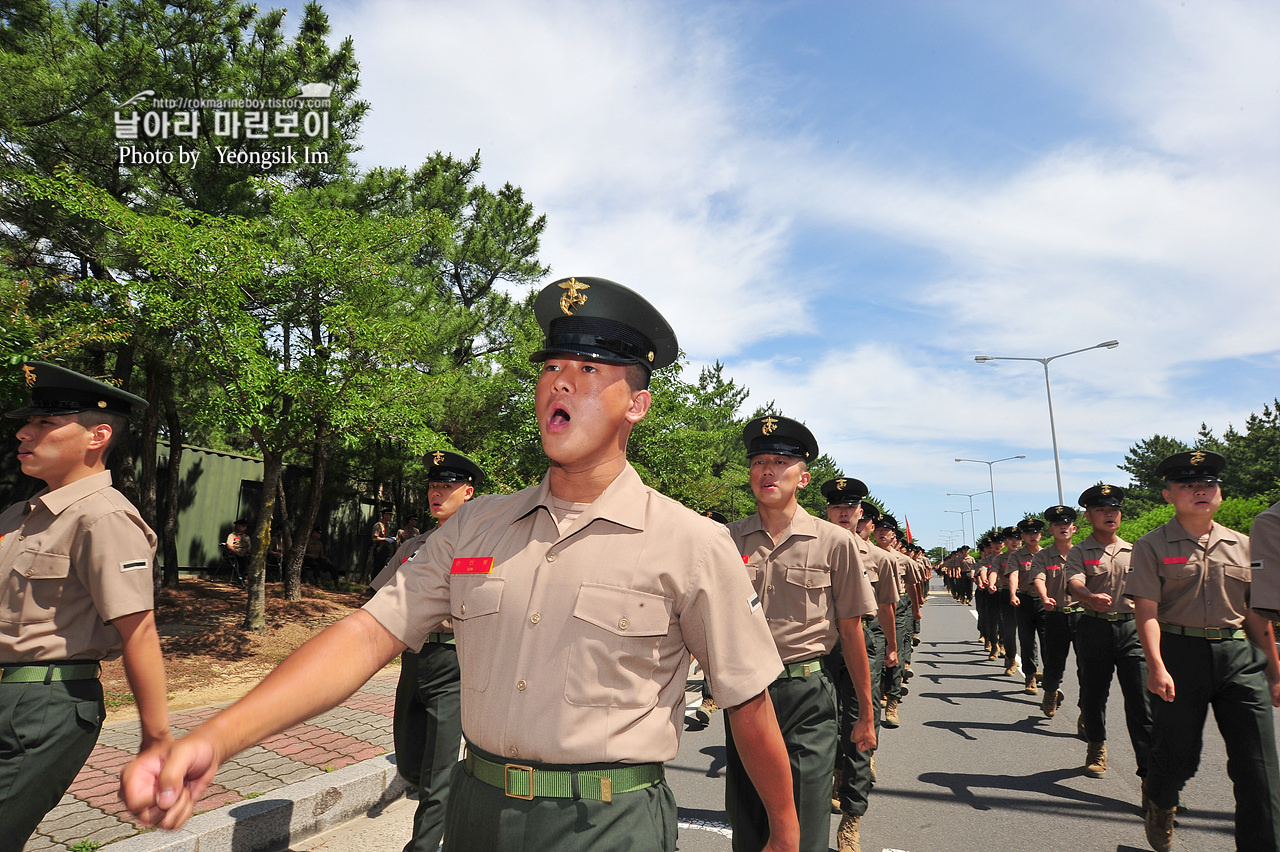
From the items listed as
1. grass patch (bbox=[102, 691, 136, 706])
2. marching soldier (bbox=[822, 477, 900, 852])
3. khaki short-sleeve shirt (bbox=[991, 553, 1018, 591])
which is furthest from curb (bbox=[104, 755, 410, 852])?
khaki short-sleeve shirt (bbox=[991, 553, 1018, 591])

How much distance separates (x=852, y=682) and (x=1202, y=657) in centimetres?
198

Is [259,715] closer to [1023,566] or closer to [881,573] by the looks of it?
[881,573]

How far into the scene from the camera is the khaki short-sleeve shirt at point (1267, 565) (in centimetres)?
356

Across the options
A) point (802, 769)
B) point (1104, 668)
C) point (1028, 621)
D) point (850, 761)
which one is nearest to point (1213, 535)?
point (1104, 668)

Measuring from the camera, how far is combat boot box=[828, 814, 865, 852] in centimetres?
445

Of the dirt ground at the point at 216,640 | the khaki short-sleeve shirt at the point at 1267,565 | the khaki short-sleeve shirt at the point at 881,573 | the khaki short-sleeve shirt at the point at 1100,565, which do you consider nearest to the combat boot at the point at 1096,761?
the khaki short-sleeve shirt at the point at 1100,565

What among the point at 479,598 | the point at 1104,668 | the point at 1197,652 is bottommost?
the point at 1104,668

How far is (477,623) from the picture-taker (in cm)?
191

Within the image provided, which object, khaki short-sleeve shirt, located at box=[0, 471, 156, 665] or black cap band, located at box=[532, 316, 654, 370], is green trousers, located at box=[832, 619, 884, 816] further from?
khaki short-sleeve shirt, located at box=[0, 471, 156, 665]

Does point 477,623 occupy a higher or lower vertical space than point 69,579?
lower

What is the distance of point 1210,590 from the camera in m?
4.48

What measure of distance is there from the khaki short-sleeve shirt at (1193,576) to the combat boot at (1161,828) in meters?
1.09

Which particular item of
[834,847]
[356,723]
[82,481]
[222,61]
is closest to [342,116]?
[222,61]

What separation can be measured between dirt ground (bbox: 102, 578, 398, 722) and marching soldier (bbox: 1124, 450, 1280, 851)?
8.21 meters
